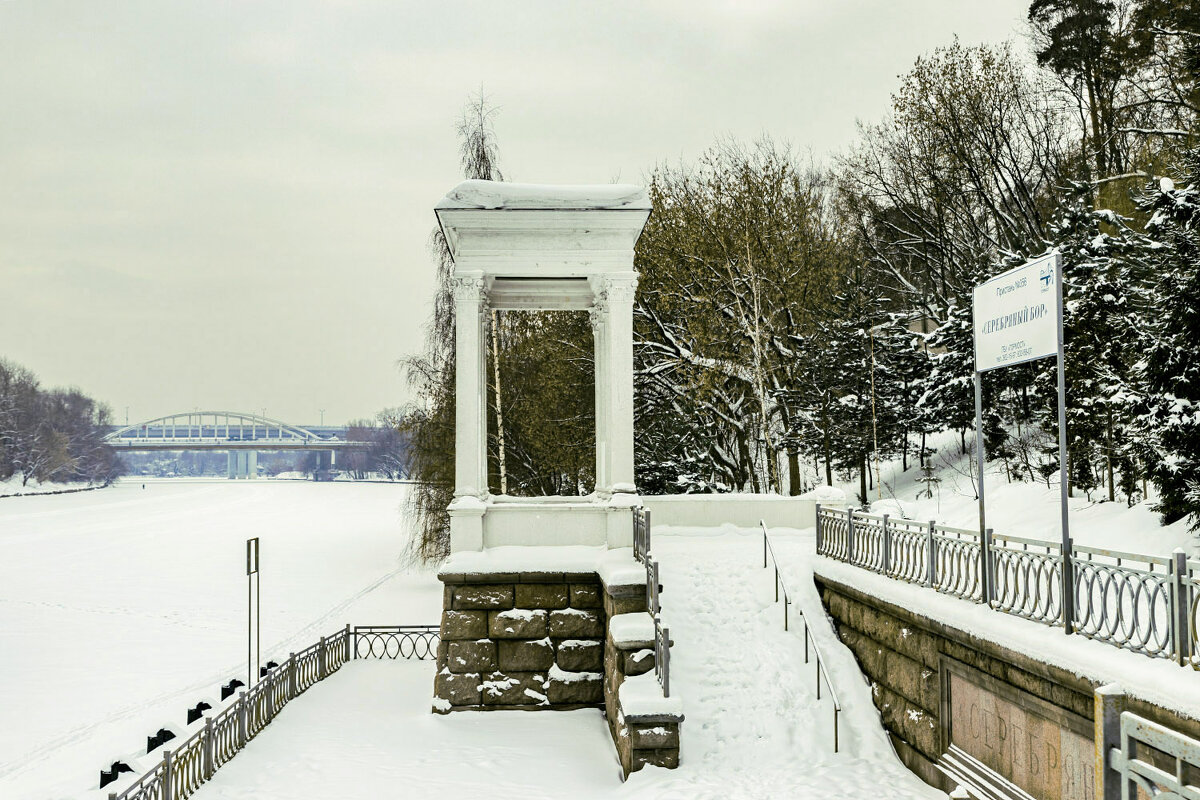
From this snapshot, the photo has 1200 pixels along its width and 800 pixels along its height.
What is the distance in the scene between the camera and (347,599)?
2908 cm

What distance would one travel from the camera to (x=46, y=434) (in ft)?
364

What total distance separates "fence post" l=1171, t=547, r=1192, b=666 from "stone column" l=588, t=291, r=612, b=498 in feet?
30.2

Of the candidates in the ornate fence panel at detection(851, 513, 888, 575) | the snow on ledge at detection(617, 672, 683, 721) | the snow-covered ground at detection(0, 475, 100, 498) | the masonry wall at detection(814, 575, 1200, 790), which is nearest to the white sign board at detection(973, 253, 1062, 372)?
the masonry wall at detection(814, 575, 1200, 790)

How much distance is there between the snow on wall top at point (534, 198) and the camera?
44.3 feet

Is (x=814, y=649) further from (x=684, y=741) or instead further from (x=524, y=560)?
(x=524, y=560)

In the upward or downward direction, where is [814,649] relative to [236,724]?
upward

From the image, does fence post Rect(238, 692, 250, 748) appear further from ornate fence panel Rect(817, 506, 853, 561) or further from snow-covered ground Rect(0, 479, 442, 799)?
ornate fence panel Rect(817, 506, 853, 561)

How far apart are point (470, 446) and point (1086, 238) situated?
17137 mm

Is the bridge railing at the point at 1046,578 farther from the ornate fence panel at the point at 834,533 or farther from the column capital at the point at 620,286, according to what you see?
the column capital at the point at 620,286

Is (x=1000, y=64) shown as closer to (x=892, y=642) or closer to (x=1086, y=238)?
(x=1086, y=238)

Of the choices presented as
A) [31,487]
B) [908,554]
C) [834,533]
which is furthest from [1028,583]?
[31,487]

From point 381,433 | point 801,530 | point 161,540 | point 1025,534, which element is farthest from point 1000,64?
point 381,433

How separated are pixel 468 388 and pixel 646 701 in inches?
228

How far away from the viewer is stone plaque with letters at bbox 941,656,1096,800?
6.52 meters
